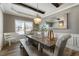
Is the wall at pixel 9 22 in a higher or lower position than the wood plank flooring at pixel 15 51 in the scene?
higher

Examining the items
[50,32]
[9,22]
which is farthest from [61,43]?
[9,22]

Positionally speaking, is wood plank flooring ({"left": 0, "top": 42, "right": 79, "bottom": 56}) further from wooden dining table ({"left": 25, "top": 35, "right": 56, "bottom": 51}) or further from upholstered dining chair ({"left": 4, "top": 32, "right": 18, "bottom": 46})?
wooden dining table ({"left": 25, "top": 35, "right": 56, "bottom": 51})

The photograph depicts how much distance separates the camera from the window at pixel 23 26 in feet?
6.14

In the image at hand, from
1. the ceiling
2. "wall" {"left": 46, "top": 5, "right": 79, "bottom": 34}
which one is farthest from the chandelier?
"wall" {"left": 46, "top": 5, "right": 79, "bottom": 34}

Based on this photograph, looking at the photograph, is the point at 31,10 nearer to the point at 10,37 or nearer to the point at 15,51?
the point at 10,37

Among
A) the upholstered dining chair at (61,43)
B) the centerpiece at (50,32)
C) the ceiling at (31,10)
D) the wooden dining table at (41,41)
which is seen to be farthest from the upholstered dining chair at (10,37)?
the upholstered dining chair at (61,43)

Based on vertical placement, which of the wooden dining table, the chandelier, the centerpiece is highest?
the chandelier

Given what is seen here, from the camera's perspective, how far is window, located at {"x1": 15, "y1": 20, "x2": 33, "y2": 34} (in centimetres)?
187

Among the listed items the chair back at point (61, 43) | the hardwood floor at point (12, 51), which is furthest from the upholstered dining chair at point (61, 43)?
the hardwood floor at point (12, 51)

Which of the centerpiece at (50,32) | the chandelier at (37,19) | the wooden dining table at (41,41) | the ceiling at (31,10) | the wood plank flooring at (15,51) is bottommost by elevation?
the wood plank flooring at (15,51)

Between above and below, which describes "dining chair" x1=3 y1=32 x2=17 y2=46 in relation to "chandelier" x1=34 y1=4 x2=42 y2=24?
below

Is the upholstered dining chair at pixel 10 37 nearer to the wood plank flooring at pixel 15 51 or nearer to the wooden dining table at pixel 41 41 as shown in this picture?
the wood plank flooring at pixel 15 51

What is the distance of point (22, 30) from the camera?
74.8 inches

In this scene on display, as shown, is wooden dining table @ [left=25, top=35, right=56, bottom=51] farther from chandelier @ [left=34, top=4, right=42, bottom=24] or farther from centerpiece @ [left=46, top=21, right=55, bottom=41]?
chandelier @ [left=34, top=4, right=42, bottom=24]
